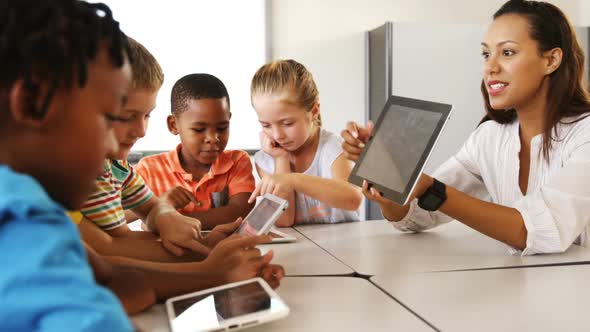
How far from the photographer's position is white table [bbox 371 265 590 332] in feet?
2.50

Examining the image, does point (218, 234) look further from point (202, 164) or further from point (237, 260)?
point (202, 164)

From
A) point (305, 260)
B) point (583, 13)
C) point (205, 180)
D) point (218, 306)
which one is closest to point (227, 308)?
point (218, 306)

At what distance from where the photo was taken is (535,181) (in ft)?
4.72

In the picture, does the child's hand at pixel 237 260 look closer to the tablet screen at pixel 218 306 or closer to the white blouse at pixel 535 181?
the tablet screen at pixel 218 306

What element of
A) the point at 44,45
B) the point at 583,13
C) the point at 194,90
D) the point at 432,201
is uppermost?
the point at 583,13

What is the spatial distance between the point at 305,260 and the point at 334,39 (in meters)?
2.38

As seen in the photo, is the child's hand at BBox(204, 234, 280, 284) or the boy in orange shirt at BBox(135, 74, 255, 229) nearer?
the child's hand at BBox(204, 234, 280, 284)

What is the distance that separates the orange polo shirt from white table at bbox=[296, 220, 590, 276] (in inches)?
13.5

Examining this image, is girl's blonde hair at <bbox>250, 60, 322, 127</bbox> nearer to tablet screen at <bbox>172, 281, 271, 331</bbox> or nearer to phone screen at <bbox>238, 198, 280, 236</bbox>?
phone screen at <bbox>238, 198, 280, 236</bbox>

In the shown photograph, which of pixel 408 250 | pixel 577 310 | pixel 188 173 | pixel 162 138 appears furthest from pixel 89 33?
pixel 162 138

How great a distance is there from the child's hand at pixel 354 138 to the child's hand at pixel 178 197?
0.54 metres

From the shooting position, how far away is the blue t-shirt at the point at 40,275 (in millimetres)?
345

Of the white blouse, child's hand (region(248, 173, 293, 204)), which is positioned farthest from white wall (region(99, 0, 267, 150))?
the white blouse

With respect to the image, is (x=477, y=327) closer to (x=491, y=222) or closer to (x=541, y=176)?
(x=491, y=222)
